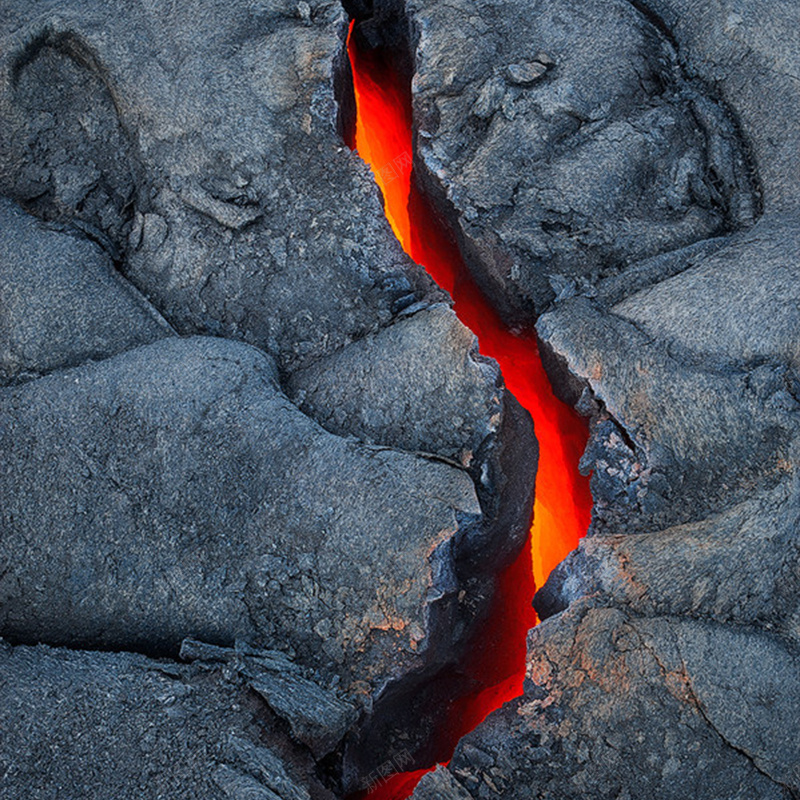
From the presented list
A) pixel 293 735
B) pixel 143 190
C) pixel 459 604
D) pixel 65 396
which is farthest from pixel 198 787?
pixel 143 190

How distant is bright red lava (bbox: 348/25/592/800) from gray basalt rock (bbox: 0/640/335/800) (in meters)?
0.61

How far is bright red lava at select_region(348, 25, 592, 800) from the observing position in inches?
121

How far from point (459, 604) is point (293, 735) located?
0.72 m

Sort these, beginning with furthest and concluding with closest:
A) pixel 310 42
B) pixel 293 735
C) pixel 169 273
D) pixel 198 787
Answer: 1. pixel 310 42
2. pixel 169 273
3. pixel 293 735
4. pixel 198 787

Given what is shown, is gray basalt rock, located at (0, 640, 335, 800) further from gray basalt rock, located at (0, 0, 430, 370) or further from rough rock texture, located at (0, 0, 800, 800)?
gray basalt rock, located at (0, 0, 430, 370)

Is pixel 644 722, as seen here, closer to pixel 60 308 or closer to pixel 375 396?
pixel 375 396


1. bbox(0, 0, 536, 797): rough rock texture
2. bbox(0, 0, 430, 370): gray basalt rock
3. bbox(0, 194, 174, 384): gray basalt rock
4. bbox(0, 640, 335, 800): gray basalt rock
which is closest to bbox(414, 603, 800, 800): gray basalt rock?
bbox(0, 0, 536, 797): rough rock texture

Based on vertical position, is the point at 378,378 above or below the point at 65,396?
below

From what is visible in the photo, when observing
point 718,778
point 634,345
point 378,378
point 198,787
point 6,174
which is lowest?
point 718,778

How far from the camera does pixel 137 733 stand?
2.43 m

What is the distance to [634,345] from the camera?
2.93 meters

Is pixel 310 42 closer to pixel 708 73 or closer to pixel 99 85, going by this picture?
pixel 99 85

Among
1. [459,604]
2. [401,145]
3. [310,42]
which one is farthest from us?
[401,145]

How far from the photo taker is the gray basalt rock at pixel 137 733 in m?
2.34
